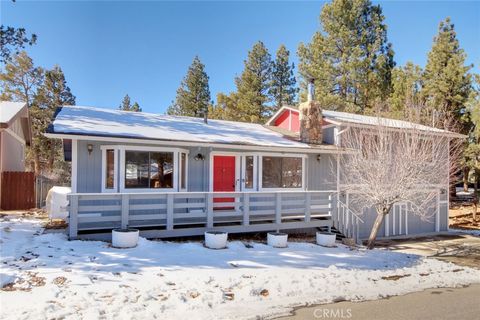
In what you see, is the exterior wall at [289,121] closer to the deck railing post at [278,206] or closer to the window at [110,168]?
the deck railing post at [278,206]

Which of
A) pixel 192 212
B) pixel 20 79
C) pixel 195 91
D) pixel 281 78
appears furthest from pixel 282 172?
pixel 20 79

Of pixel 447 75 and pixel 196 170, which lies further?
pixel 447 75

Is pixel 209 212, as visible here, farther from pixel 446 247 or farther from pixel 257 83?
pixel 257 83

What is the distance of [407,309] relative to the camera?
5.59 metres

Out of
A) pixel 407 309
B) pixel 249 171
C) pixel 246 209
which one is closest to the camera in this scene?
pixel 407 309

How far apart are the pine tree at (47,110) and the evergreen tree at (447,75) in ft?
93.7

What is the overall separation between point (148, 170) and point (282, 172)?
15.2 feet

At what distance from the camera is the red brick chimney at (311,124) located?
13.2m

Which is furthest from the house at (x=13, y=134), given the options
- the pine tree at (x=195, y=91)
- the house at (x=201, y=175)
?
the pine tree at (x=195, y=91)

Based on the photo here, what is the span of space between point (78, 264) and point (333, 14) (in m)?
23.9

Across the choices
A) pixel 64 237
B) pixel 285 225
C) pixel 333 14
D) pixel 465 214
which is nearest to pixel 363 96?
pixel 333 14

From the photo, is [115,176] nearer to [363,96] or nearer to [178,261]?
[178,261]

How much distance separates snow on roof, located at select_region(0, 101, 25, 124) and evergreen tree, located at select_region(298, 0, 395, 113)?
59.7 feet

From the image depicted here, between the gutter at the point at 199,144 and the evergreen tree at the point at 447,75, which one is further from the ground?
the evergreen tree at the point at 447,75
